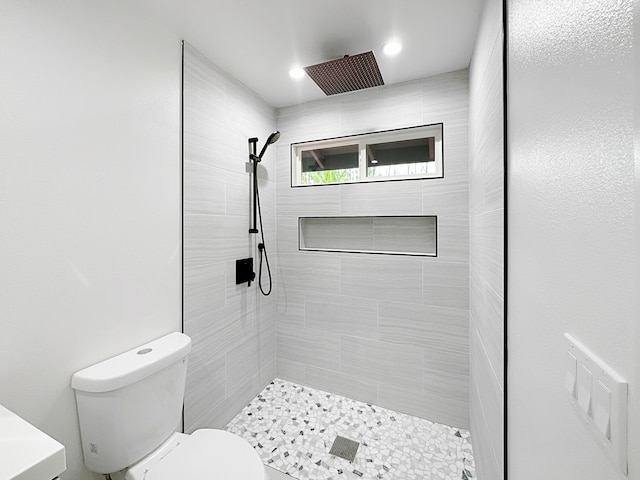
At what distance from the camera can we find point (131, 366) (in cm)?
121

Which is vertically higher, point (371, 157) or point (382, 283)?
point (371, 157)

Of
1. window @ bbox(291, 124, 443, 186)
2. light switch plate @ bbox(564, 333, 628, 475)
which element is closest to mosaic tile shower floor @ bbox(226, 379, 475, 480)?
light switch plate @ bbox(564, 333, 628, 475)

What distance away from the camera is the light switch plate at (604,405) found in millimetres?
389

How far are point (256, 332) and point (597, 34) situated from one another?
A: 2318mm

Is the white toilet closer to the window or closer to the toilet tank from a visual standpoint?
the toilet tank

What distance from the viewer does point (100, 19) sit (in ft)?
4.16

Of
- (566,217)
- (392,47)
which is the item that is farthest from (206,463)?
(392,47)

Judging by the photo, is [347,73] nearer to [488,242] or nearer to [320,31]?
[320,31]

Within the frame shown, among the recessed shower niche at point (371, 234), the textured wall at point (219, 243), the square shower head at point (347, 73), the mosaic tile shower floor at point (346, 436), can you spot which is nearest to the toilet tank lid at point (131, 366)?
the textured wall at point (219, 243)

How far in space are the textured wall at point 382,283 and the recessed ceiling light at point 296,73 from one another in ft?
1.17

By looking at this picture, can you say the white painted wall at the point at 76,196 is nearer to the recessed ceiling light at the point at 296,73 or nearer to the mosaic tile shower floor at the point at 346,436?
the recessed ceiling light at the point at 296,73

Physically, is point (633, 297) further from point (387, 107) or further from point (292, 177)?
point (292, 177)

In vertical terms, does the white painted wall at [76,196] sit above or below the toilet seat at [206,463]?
above

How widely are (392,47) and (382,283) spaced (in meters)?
1.52
